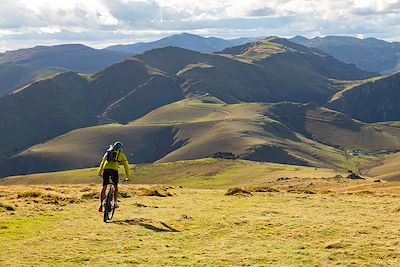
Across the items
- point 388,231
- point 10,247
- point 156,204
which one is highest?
point 10,247

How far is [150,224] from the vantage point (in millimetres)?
26500

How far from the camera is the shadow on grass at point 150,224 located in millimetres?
25612

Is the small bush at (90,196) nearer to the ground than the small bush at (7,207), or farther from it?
nearer to the ground

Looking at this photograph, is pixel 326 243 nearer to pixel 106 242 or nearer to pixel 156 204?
pixel 106 242

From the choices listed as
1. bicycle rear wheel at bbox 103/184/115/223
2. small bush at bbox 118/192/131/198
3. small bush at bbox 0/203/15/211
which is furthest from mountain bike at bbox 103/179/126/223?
small bush at bbox 118/192/131/198

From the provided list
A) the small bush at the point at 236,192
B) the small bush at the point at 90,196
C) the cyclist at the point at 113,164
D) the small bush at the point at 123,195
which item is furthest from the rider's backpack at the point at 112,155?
the small bush at the point at 236,192

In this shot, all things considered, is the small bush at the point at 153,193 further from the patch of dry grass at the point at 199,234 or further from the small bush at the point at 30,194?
the small bush at the point at 30,194

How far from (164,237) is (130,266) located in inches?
215

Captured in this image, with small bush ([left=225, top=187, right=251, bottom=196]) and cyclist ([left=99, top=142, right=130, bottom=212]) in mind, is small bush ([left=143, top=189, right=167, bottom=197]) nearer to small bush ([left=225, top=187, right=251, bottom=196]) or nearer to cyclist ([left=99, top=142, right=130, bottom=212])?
small bush ([left=225, top=187, right=251, bottom=196])

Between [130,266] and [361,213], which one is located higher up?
[130,266]

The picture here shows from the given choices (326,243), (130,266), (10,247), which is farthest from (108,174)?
(326,243)

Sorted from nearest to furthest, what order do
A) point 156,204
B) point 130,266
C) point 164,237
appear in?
point 130,266 → point 164,237 → point 156,204

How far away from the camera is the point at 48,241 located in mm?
21781

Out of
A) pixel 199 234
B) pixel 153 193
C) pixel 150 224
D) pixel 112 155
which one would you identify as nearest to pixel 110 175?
pixel 112 155
